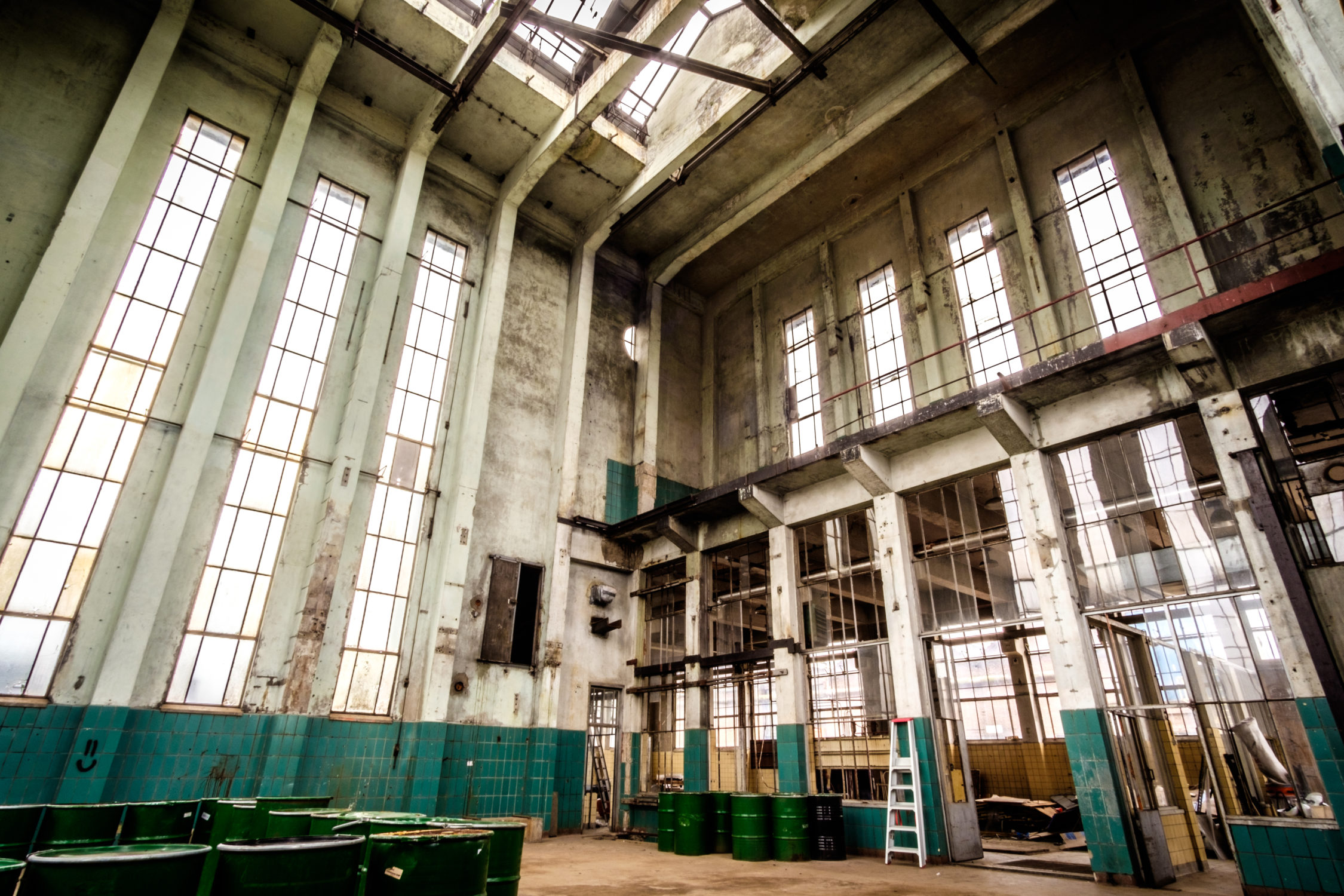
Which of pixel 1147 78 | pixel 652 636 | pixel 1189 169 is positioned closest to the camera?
pixel 1189 169

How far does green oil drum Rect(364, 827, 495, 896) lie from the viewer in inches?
115

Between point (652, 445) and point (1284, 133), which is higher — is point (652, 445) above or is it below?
below

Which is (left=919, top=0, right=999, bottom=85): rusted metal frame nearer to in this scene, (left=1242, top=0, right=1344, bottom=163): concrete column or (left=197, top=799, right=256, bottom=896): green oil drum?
(left=1242, top=0, right=1344, bottom=163): concrete column

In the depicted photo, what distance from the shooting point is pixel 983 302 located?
11.4m

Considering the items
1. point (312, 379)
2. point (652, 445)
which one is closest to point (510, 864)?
point (312, 379)

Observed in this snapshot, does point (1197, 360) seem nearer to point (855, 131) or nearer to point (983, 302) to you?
point (983, 302)

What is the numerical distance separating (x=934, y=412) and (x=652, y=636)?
279 inches

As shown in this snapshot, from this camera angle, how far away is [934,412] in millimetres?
9086

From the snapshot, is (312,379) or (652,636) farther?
(652,636)

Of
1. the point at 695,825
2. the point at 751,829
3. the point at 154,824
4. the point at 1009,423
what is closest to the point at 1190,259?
the point at 1009,423

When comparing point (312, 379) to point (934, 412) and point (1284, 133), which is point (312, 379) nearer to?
point (934, 412)

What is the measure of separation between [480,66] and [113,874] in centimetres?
1202

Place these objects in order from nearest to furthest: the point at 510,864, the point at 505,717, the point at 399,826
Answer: the point at 399,826
the point at 510,864
the point at 505,717

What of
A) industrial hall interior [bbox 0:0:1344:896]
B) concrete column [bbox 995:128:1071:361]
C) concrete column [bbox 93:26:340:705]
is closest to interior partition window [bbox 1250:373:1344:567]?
industrial hall interior [bbox 0:0:1344:896]
